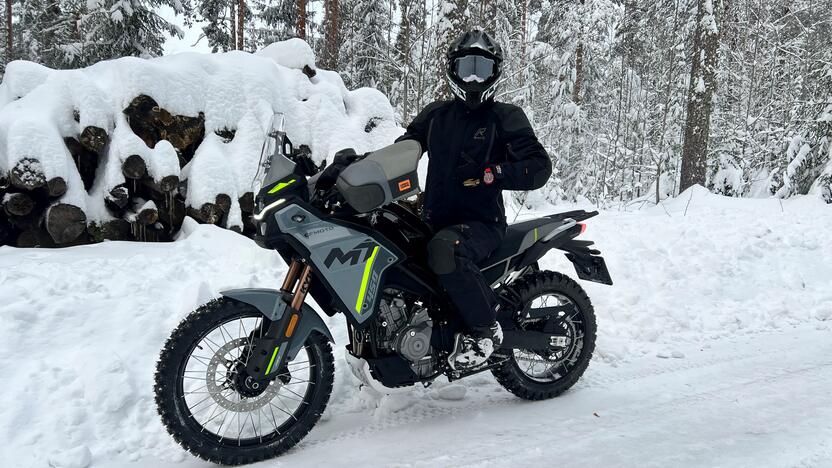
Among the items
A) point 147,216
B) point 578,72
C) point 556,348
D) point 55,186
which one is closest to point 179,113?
point 147,216

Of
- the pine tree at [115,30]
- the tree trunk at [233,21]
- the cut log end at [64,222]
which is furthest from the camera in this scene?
the tree trunk at [233,21]

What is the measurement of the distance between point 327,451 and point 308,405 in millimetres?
276

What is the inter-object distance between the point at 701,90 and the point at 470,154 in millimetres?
11006

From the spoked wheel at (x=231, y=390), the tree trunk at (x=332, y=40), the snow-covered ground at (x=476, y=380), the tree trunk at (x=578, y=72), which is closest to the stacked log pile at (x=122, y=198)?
the snow-covered ground at (x=476, y=380)

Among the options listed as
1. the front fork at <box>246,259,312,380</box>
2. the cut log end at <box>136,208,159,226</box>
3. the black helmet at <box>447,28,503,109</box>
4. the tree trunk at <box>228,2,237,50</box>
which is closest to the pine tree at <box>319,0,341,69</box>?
the tree trunk at <box>228,2,237,50</box>

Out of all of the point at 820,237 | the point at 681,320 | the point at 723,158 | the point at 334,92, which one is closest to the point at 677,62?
the point at 723,158

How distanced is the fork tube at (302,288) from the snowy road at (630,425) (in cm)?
83

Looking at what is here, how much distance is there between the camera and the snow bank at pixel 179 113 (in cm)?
587

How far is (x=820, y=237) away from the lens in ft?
24.3

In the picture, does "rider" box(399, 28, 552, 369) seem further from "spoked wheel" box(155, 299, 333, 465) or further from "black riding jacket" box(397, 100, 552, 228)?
"spoked wheel" box(155, 299, 333, 465)

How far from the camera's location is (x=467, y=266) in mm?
3270

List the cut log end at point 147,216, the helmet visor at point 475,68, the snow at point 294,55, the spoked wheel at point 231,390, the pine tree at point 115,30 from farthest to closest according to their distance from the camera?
the pine tree at point 115,30 < the snow at point 294,55 < the cut log end at point 147,216 < the helmet visor at point 475,68 < the spoked wheel at point 231,390

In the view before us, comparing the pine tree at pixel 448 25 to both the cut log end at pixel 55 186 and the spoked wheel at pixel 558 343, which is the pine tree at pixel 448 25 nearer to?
the cut log end at pixel 55 186

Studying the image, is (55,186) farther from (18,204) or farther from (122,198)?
(122,198)
